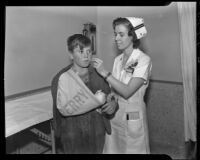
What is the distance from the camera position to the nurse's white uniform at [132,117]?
1.23 meters

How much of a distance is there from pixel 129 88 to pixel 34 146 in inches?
40.0

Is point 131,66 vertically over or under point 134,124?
over

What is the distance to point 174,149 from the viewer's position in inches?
53.0

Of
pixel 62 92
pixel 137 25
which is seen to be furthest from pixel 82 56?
pixel 137 25

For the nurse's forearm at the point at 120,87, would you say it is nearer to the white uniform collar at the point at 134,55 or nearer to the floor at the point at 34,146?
the white uniform collar at the point at 134,55

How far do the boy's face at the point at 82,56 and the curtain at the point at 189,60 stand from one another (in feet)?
1.83

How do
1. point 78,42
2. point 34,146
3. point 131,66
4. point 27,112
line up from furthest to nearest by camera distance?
1. point 34,146
2. point 27,112
3. point 131,66
4. point 78,42

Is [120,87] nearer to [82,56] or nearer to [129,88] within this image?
[129,88]

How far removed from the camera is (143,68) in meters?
1.21

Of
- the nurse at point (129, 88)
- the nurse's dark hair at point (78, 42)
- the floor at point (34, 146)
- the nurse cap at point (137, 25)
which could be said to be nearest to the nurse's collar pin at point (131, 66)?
the nurse at point (129, 88)

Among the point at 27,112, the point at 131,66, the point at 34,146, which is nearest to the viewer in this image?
the point at 131,66

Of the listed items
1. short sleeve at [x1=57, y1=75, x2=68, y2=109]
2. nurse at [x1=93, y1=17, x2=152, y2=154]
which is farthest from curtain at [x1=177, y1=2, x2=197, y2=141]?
short sleeve at [x1=57, y1=75, x2=68, y2=109]
